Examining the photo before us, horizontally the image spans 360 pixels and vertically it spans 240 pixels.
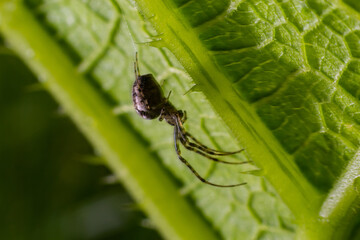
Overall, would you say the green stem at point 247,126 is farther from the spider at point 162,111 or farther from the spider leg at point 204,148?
the spider at point 162,111

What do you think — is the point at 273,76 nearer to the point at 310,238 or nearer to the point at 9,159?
the point at 310,238

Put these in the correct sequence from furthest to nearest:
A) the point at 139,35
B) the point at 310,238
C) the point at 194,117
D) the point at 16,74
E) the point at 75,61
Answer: the point at 16,74, the point at 75,61, the point at 194,117, the point at 139,35, the point at 310,238

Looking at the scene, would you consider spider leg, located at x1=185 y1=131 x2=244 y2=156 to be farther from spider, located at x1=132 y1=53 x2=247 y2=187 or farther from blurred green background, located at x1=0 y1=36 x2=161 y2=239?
blurred green background, located at x1=0 y1=36 x2=161 y2=239

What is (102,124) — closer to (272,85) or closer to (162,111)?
(162,111)

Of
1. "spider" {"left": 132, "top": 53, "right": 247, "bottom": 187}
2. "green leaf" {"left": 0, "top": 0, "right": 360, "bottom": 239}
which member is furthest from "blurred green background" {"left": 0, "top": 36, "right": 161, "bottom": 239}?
"green leaf" {"left": 0, "top": 0, "right": 360, "bottom": 239}

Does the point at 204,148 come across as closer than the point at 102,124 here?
Yes

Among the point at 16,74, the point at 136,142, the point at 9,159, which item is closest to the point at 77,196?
the point at 9,159

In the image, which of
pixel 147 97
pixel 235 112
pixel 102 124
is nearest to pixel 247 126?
pixel 235 112
